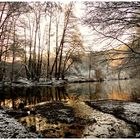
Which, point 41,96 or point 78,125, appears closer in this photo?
point 78,125

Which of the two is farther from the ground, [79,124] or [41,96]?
[41,96]

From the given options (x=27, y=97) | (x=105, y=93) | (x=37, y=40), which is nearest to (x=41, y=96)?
(x=27, y=97)

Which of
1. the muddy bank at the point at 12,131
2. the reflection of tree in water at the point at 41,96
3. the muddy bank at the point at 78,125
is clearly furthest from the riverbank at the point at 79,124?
the reflection of tree in water at the point at 41,96

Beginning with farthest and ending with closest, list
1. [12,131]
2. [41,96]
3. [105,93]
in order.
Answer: [105,93] → [41,96] → [12,131]

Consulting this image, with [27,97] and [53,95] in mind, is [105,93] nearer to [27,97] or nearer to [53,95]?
[53,95]

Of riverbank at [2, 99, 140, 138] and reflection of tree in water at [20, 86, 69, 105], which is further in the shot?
reflection of tree in water at [20, 86, 69, 105]

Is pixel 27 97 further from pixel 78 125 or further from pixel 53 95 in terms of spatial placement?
pixel 78 125

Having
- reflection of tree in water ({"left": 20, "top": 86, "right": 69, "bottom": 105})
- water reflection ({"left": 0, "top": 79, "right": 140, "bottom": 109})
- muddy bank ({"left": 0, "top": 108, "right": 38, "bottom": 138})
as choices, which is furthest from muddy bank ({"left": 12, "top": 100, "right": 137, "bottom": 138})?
reflection of tree in water ({"left": 20, "top": 86, "right": 69, "bottom": 105})

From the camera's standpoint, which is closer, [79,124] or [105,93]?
[79,124]

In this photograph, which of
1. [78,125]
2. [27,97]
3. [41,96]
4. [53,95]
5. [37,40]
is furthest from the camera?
[37,40]

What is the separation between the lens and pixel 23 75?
83.7ft

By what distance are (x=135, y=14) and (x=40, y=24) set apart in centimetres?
1841

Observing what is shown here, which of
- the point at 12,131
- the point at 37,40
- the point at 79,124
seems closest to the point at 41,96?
the point at 79,124

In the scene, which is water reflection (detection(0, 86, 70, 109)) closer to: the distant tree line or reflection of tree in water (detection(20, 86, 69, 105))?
reflection of tree in water (detection(20, 86, 69, 105))
